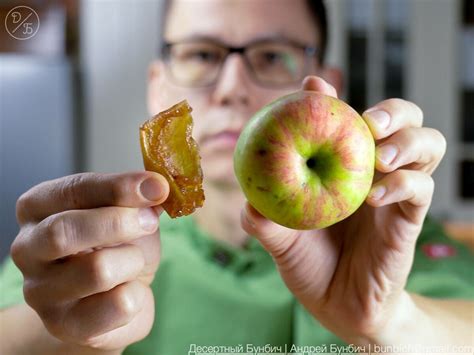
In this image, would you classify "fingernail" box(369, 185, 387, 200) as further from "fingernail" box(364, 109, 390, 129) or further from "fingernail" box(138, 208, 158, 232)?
"fingernail" box(138, 208, 158, 232)

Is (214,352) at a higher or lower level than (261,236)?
lower

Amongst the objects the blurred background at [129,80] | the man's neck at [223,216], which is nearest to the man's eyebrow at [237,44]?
the man's neck at [223,216]

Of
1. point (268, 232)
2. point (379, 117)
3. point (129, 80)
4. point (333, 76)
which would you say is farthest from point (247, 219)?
point (129, 80)

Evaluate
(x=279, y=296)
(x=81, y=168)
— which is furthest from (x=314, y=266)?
(x=81, y=168)

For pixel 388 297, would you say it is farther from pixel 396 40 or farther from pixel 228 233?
pixel 396 40

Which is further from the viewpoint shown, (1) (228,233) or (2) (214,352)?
(1) (228,233)

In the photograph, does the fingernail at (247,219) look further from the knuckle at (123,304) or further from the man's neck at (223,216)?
the man's neck at (223,216)

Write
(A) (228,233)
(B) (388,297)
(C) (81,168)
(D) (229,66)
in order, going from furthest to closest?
(C) (81,168) → (A) (228,233) → (D) (229,66) → (B) (388,297)
